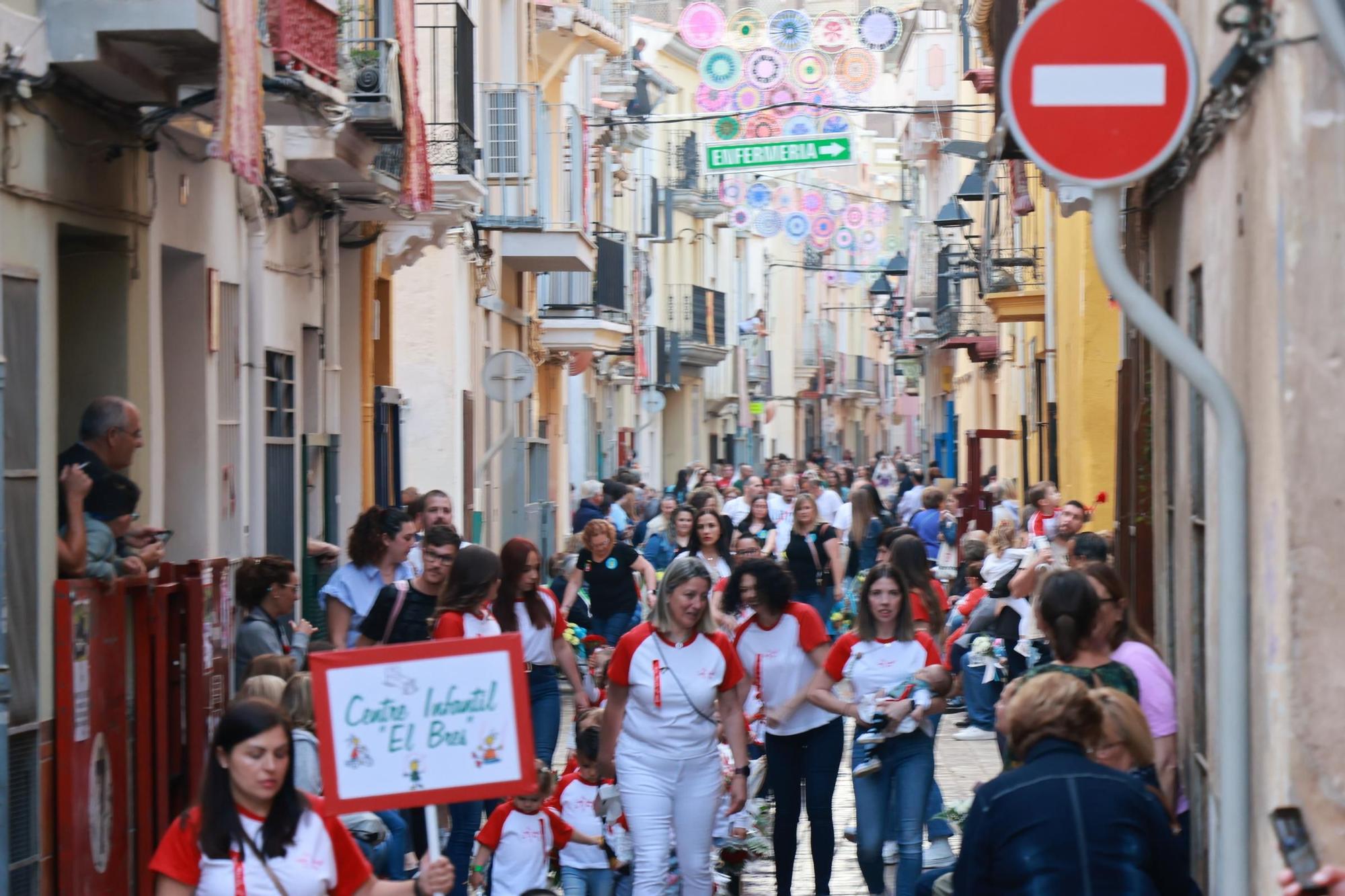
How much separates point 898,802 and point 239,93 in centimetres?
445

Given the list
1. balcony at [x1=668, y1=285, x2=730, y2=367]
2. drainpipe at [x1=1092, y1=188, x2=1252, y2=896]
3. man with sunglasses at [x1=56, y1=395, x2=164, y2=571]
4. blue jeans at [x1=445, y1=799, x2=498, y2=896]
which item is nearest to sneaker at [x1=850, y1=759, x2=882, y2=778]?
blue jeans at [x1=445, y1=799, x2=498, y2=896]

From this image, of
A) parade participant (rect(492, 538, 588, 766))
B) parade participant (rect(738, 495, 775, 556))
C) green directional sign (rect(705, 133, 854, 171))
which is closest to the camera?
parade participant (rect(492, 538, 588, 766))

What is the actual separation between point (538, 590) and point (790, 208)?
25.2 m

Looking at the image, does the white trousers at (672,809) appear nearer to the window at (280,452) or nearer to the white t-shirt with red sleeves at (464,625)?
the white t-shirt with red sleeves at (464,625)

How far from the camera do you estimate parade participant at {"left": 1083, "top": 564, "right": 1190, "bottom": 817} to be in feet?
23.4

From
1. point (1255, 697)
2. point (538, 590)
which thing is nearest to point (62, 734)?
point (538, 590)

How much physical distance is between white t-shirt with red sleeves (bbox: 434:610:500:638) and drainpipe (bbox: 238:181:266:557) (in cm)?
322

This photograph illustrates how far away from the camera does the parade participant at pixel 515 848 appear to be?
8336mm

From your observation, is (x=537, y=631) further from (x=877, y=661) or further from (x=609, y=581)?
(x=609, y=581)

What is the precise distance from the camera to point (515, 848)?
8352 millimetres

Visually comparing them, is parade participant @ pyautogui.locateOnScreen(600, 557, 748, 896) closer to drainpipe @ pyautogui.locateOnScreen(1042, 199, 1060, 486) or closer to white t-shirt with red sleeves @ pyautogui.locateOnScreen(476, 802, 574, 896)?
white t-shirt with red sleeves @ pyautogui.locateOnScreen(476, 802, 574, 896)

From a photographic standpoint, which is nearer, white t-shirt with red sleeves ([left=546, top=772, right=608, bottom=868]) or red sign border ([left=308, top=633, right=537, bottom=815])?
red sign border ([left=308, top=633, right=537, bottom=815])

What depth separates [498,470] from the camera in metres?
24.3

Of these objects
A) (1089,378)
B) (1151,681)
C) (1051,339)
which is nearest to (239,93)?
(1151,681)
